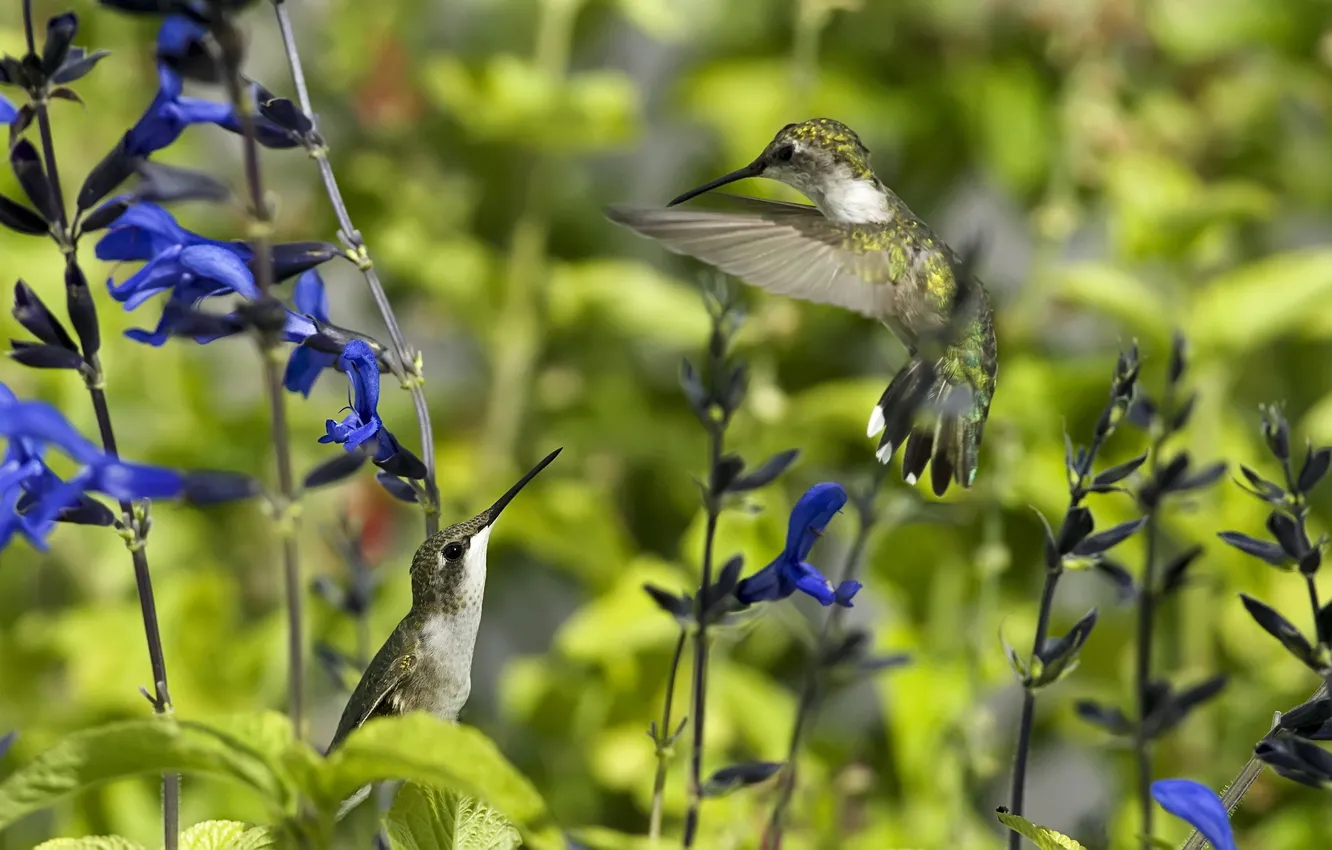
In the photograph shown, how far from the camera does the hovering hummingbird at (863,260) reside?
1.02m

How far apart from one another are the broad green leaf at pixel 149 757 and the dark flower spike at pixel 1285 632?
0.54 m

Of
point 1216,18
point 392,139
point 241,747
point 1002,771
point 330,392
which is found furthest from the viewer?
point 330,392

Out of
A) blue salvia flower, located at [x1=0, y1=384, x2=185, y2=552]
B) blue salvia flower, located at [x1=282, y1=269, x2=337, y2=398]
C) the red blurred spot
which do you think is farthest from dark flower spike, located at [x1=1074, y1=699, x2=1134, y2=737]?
the red blurred spot

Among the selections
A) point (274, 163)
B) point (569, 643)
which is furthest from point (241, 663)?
point (274, 163)

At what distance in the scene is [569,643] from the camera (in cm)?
182

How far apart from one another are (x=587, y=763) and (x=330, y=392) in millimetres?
1373

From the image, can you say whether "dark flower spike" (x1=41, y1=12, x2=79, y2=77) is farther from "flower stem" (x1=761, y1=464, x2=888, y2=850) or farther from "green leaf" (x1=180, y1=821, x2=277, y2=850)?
"flower stem" (x1=761, y1=464, x2=888, y2=850)

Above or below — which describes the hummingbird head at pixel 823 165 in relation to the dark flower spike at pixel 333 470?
above

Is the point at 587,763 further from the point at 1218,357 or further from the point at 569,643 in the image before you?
the point at 1218,357

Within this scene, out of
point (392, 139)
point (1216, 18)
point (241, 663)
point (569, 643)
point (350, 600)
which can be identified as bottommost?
point (241, 663)

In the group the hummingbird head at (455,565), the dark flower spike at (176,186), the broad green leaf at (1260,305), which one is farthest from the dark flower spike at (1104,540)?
the broad green leaf at (1260,305)

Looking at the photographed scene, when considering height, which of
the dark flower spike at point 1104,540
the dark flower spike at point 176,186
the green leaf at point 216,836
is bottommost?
the green leaf at point 216,836

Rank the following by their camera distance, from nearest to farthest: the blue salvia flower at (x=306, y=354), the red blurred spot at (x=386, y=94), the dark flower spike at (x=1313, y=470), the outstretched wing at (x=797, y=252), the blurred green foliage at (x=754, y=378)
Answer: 1. the dark flower spike at (x=1313, y=470)
2. the blue salvia flower at (x=306, y=354)
3. the outstretched wing at (x=797, y=252)
4. the blurred green foliage at (x=754, y=378)
5. the red blurred spot at (x=386, y=94)

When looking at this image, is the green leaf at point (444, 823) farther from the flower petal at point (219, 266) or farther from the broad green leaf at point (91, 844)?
the flower petal at point (219, 266)
